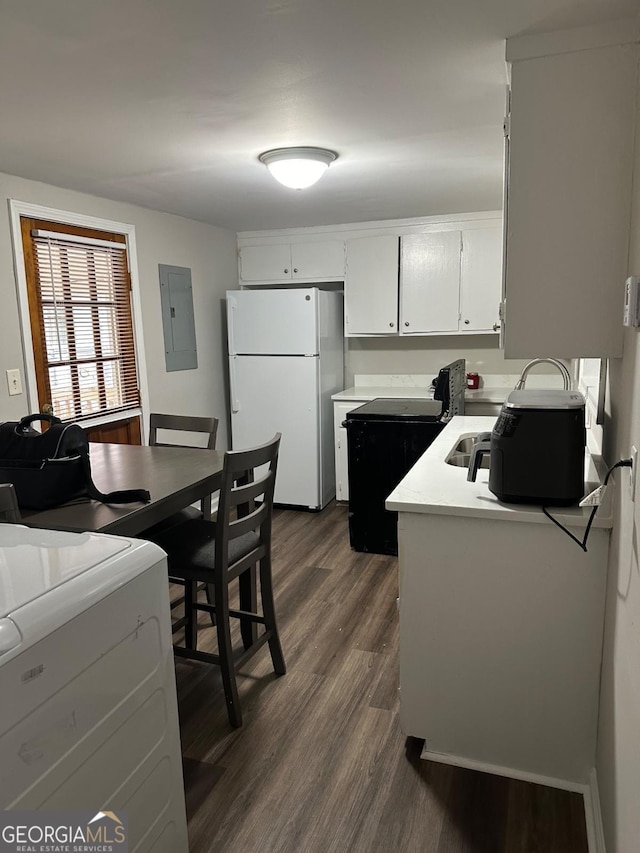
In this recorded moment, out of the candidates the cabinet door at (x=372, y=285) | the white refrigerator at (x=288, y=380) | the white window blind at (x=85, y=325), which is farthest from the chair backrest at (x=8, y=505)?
the cabinet door at (x=372, y=285)

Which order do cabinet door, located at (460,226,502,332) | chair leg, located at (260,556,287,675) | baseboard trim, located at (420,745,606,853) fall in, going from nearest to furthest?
1. baseboard trim, located at (420,745,606,853)
2. chair leg, located at (260,556,287,675)
3. cabinet door, located at (460,226,502,332)

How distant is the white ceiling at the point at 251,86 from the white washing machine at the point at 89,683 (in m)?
1.29

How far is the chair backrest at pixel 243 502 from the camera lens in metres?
2.06

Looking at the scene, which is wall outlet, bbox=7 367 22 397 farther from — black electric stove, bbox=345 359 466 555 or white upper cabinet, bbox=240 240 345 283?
white upper cabinet, bbox=240 240 345 283

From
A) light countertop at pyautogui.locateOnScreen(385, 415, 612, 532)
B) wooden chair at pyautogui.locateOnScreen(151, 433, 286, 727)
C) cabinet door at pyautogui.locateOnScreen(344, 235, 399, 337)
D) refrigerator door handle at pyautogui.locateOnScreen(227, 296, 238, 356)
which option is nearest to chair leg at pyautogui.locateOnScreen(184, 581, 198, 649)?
wooden chair at pyautogui.locateOnScreen(151, 433, 286, 727)

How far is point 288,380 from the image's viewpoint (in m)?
4.50

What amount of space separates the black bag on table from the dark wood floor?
0.94 metres

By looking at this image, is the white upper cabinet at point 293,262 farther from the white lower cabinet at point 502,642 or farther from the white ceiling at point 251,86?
the white lower cabinet at point 502,642

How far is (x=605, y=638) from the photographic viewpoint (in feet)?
5.62

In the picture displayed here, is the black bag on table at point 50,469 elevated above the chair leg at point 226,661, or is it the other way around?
the black bag on table at point 50,469

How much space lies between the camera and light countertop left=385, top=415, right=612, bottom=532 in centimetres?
173

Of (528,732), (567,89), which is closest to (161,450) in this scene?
(528,732)

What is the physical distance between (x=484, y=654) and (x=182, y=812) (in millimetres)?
972

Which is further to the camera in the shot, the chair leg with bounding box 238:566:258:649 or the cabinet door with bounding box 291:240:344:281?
the cabinet door with bounding box 291:240:344:281
